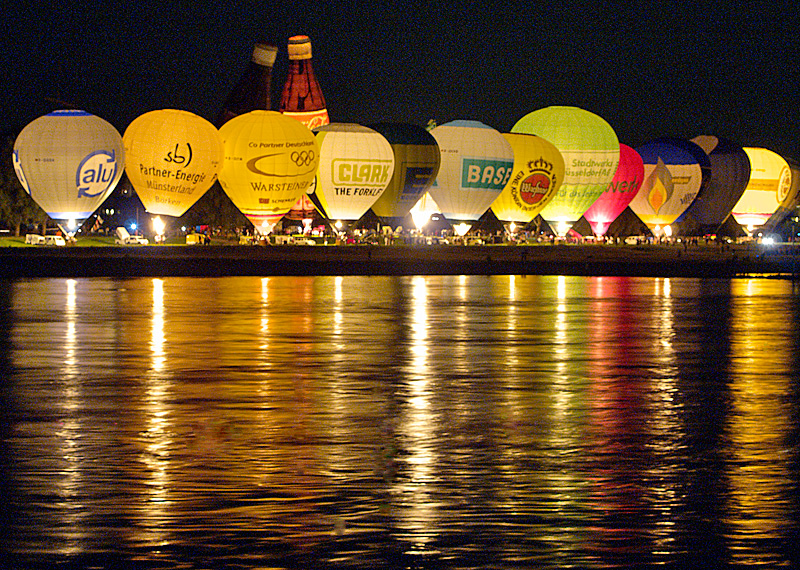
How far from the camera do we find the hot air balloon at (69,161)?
66.0 m

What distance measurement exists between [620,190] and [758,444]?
7661 cm

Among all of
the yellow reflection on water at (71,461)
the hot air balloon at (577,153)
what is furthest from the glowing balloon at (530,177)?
the yellow reflection on water at (71,461)

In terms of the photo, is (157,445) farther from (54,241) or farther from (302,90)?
(302,90)

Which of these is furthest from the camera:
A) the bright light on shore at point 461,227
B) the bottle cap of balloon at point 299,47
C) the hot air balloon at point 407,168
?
the bottle cap of balloon at point 299,47

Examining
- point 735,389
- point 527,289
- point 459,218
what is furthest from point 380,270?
point 735,389

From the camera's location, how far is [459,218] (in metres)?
77.2

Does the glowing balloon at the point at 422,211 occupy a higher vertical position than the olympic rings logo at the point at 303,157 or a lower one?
lower

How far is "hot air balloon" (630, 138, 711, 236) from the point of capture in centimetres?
9044

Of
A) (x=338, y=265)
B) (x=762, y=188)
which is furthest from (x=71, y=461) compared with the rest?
(x=762, y=188)

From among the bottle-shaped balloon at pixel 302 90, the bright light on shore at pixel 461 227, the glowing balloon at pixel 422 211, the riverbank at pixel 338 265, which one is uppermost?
the bottle-shaped balloon at pixel 302 90

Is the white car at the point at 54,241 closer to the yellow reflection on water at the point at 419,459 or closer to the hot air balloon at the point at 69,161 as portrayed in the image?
the hot air balloon at the point at 69,161

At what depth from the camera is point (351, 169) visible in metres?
69.3

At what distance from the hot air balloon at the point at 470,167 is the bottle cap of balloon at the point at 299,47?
2827 centimetres

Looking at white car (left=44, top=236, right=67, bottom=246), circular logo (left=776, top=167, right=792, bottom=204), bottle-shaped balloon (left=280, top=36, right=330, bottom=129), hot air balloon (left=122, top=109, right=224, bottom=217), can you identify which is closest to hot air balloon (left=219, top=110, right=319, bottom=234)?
hot air balloon (left=122, top=109, right=224, bottom=217)
